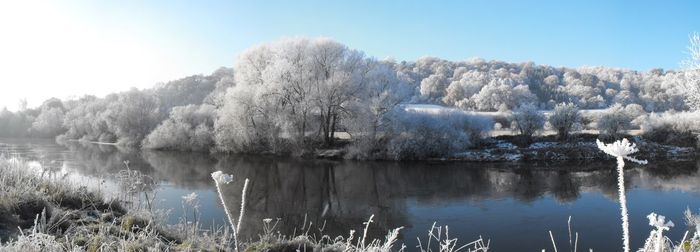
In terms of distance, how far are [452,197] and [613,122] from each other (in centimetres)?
2760

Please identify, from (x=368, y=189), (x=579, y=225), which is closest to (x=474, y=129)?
(x=368, y=189)

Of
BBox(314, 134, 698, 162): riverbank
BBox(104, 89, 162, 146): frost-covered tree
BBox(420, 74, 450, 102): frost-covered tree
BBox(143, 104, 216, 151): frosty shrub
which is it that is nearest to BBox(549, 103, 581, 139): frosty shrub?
BBox(314, 134, 698, 162): riverbank

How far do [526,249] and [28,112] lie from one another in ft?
270

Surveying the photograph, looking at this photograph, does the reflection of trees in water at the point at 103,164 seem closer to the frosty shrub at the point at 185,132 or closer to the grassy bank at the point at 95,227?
the frosty shrub at the point at 185,132

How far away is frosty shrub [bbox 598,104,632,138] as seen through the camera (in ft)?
128

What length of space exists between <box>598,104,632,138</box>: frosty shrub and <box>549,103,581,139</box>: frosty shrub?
7.38ft

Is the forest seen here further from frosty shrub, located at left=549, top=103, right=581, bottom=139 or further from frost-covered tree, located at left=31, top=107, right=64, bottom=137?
frost-covered tree, located at left=31, top=107, right=64, bottom=137

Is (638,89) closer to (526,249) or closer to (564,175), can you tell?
(564,175)

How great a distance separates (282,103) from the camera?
3709cm

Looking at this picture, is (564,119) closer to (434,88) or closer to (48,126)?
(434,88)

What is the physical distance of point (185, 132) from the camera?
1651 inches

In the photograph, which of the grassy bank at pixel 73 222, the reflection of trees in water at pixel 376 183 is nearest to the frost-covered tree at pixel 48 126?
the reflection of trees in water at pixel 376 183

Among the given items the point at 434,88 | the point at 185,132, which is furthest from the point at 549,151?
the point at 434,88

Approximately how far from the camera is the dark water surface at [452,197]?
1291 centimetres
